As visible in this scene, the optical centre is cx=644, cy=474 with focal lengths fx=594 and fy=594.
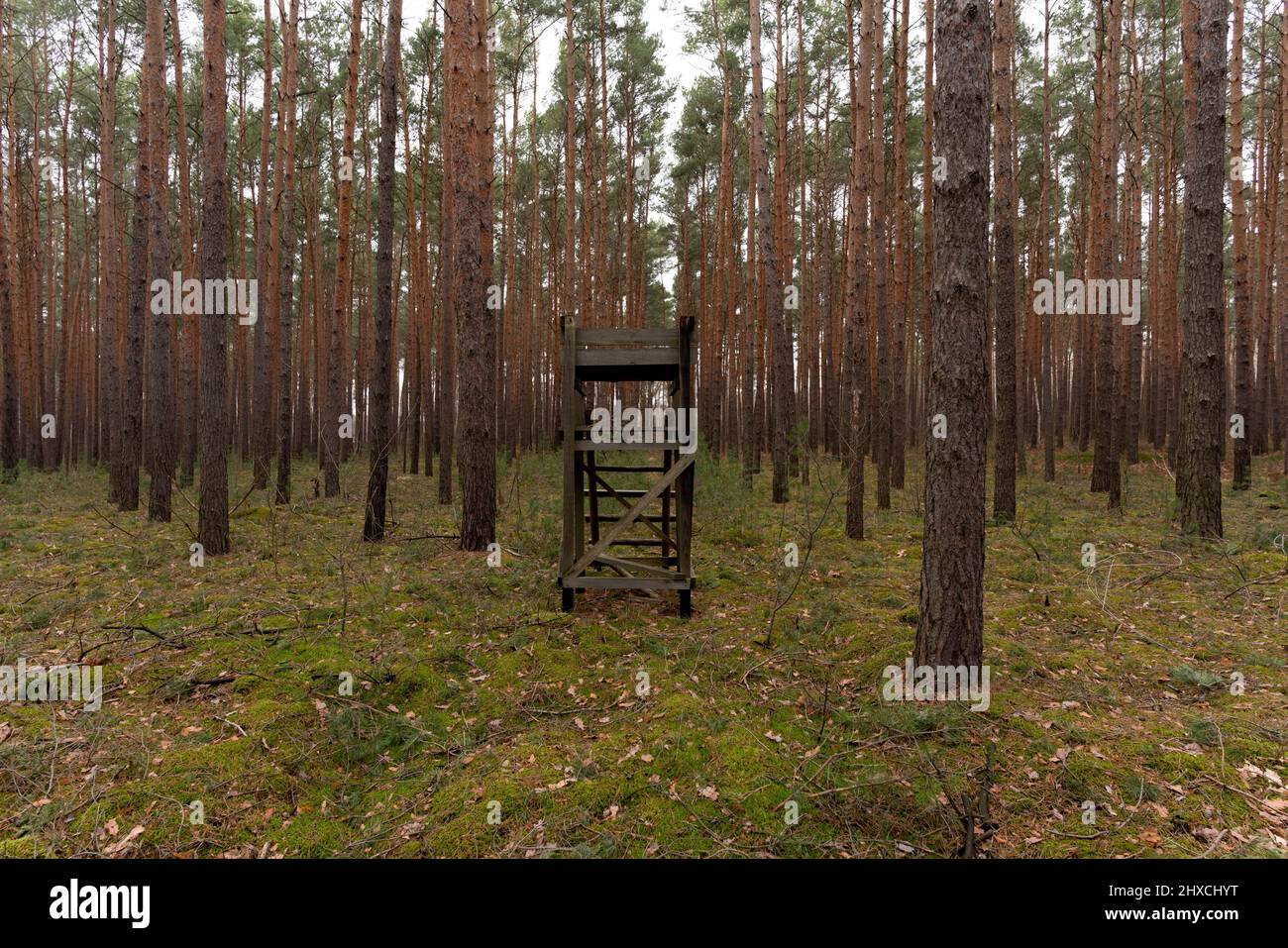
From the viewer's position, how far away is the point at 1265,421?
1798cm

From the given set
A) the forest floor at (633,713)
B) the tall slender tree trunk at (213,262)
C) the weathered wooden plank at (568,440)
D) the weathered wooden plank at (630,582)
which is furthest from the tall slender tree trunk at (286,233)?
the weathered wooden plank at (630,582)

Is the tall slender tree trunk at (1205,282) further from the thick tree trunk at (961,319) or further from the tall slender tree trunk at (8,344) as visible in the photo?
the tall slender tree trunk at (8,344)

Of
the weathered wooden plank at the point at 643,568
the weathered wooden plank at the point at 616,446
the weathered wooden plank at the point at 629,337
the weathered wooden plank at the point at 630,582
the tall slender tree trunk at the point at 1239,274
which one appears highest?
the tall slender tree trunk at the point at 1239,274

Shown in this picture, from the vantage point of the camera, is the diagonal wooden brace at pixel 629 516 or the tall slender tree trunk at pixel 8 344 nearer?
the diagonal wooden brace at pixel 629 516

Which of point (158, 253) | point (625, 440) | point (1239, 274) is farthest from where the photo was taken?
point (1239, 274)

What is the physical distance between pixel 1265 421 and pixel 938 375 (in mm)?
21886

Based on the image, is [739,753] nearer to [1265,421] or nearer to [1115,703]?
[1115,703]

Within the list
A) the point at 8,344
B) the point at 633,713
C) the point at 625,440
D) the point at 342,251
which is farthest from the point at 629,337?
the point at 8,344

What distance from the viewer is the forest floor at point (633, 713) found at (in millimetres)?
3107

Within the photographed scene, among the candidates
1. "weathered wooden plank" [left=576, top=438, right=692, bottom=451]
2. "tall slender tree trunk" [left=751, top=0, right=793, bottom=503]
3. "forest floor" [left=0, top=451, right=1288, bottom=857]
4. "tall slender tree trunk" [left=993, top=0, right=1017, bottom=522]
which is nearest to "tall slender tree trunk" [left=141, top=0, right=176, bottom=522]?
"forest floor" [left=0, top=451, right=1288, bottom=857]

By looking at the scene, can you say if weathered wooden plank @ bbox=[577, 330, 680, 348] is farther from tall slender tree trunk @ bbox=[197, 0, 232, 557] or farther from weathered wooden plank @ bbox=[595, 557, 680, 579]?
tall slender tree trunk @ bbox=[197, 0, 232, 557]

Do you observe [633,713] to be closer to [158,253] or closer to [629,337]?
[629,337]

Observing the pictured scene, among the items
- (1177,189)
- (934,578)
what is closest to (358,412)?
(934,578)

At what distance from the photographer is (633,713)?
4.34 m
